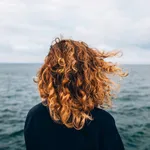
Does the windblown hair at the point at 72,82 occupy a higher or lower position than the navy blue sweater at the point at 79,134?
higher

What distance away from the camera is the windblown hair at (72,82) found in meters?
2.88

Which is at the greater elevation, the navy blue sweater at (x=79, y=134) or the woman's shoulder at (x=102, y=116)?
the woman's shoulder at (x=102, y=116)

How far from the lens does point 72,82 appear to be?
9.51ft

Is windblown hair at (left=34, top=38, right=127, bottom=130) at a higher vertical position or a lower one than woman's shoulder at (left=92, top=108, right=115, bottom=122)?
higher

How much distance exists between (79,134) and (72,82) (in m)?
0.56

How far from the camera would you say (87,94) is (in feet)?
9.66

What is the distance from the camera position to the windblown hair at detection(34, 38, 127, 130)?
288cm

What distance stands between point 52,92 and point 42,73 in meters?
0.27

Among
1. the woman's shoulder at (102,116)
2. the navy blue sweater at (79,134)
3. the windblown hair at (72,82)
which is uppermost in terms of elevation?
the windblown hair at (72,82)

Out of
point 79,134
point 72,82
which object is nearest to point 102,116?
point 79,134

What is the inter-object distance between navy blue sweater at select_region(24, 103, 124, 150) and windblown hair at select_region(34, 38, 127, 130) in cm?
8

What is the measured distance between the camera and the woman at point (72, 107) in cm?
285

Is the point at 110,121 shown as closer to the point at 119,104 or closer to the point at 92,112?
the point at 92,112

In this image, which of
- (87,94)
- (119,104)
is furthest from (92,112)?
(119,104)
